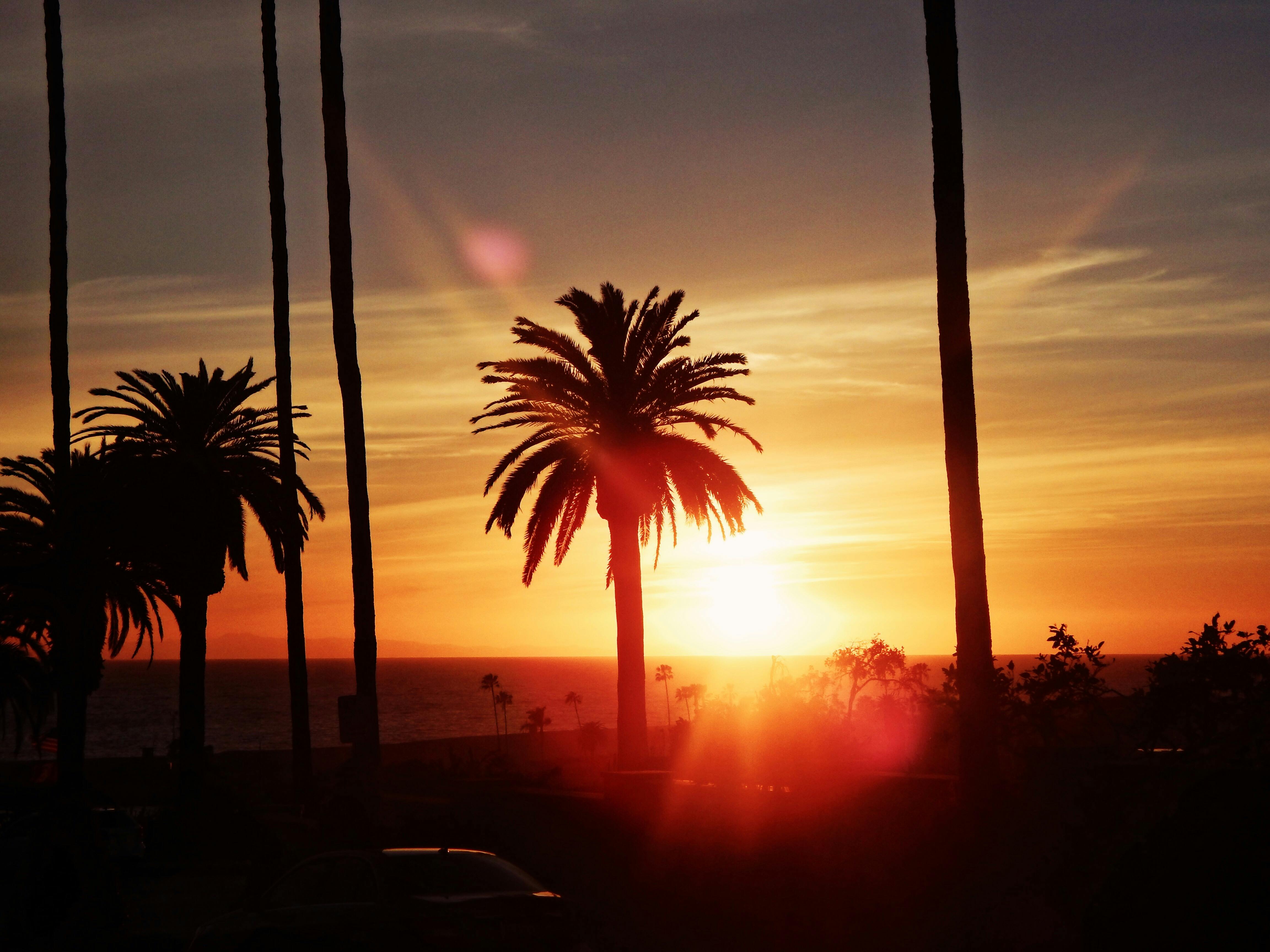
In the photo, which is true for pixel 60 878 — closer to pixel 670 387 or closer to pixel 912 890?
pixel 912 890

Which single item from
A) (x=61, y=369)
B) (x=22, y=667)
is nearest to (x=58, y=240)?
(x=61, y=369)

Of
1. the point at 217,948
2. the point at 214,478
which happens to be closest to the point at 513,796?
the point at 217,948

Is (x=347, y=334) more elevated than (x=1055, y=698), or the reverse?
(x=347, y=334)

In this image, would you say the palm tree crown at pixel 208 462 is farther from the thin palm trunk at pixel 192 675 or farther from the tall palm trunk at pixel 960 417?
the tall palm trunk at pixel 960 417

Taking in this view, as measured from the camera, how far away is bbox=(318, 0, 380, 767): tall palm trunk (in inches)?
907

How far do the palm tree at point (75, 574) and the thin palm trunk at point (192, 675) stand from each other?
6.50 ft

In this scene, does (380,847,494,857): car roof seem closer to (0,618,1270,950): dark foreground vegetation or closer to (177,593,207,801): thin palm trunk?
(0,618,1270,950): dark foreground vegetation

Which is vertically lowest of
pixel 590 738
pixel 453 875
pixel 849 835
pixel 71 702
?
pixel 590 738

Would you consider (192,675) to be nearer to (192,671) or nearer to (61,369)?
(192,671)

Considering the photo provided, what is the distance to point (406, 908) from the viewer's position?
1045cm

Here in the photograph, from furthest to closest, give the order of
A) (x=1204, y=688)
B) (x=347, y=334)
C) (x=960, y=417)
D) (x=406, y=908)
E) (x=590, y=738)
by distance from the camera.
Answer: (x=590, y=738)
(x=347, y=334)
(x=960, y=417)
(x=1204, y=688)
(x=406, y=908)

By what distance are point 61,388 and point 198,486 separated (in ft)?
18.3

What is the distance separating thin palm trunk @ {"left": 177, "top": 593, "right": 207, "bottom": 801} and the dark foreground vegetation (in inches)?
364

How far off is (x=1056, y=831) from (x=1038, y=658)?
5588 millimetres
